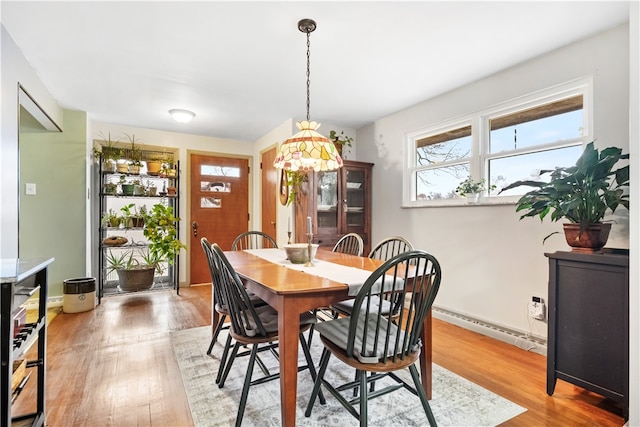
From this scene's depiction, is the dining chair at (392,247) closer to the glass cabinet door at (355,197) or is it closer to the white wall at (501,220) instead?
the white wall at (501,220)

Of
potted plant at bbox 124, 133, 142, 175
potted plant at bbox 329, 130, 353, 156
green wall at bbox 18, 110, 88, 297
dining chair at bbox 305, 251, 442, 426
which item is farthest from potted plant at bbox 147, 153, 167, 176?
A: dining chair at bbox 305, 251, 442, 426

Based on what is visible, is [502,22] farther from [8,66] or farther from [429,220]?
[8,66]

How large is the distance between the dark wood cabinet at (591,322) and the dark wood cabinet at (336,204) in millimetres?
2314

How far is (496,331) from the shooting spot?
274 cm

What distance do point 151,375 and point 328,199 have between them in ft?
8.21

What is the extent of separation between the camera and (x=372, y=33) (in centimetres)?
215

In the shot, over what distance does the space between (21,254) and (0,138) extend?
6.70 feet

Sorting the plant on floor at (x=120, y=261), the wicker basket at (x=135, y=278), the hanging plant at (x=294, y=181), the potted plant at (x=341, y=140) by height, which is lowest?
the wicker basket at (x=135, y=278)

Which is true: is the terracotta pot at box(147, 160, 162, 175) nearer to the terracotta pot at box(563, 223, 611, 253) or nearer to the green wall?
the green wall

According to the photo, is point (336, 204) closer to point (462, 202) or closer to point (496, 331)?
point (462, 202)

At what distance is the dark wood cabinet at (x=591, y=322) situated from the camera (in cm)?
166

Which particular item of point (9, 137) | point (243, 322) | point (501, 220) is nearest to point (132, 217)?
point (9, 137)

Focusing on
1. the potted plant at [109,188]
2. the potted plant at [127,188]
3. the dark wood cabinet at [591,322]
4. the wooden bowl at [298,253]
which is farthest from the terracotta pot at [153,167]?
the dark wood cabinet at [591,322]

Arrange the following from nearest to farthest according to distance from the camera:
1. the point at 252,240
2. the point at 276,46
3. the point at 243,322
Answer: the point at 243,322, the point at 276,46, the point at 252,240
